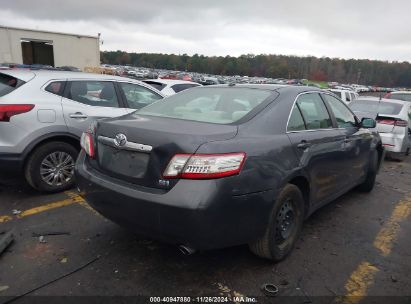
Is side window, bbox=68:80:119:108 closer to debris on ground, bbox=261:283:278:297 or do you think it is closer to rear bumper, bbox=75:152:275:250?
rear bumper, bbox=75:152:275:250

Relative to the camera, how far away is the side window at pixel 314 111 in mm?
3576

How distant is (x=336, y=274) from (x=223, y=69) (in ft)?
343

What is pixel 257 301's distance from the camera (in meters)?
2.68

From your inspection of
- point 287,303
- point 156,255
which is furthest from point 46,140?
point 287,303

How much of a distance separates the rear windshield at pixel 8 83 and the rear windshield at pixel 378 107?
7538mm

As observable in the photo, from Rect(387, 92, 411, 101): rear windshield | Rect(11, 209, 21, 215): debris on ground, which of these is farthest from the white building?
Rect(11, 209, 21, 215): debris on ground

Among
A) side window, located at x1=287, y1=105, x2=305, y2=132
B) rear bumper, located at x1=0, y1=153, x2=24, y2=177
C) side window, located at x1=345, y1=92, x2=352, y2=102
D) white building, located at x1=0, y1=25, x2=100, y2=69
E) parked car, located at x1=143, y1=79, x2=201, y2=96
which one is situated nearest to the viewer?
side window, located at x1=287, y1=105, x2=305, y2=132

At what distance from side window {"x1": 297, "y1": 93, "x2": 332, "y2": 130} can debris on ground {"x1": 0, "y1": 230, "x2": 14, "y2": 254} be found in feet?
9.91

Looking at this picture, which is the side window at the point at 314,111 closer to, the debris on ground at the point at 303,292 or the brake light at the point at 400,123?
the debris on ground at the point at 303,292

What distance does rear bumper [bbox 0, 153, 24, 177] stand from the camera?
13.8ft

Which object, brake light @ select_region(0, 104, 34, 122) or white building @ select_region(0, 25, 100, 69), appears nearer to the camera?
brake light @ select_region(0, 104, 34, 122)

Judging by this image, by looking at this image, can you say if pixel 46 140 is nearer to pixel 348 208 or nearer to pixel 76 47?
pixel 348 208

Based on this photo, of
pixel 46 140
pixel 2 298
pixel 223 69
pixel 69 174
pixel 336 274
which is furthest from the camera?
pixel 223 69

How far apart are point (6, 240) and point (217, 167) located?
218cm
